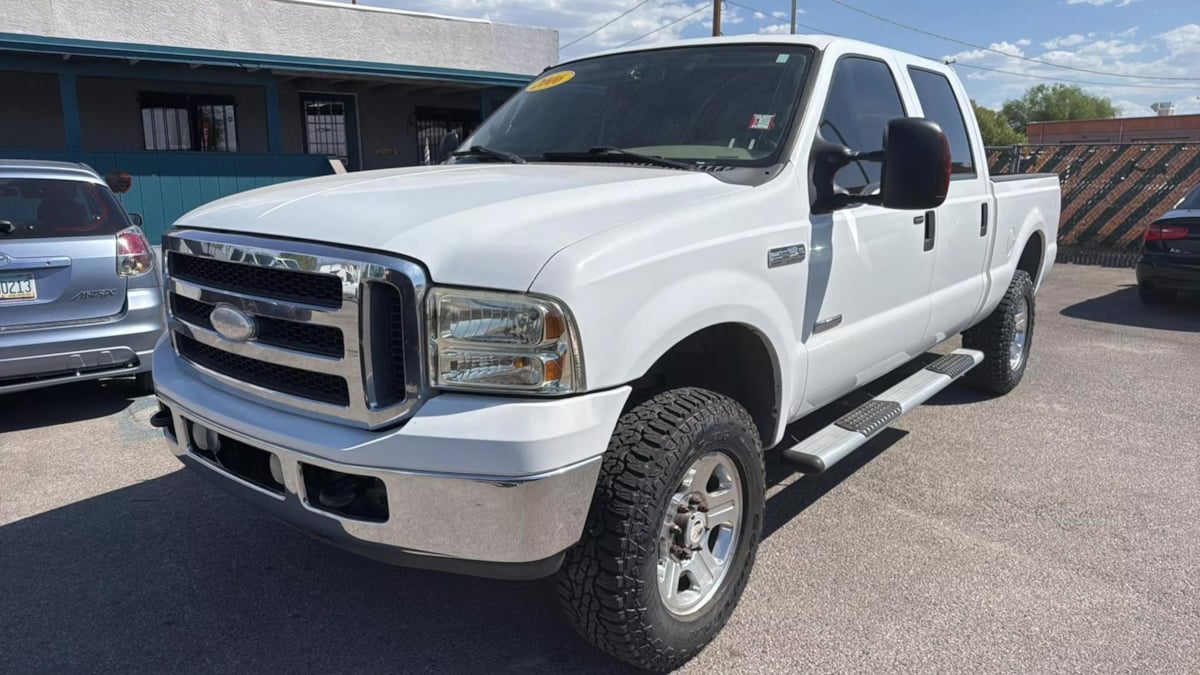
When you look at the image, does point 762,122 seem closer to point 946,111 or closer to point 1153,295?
point 946,111

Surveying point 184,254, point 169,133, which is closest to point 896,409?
point 184,254

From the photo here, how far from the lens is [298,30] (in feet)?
51.9

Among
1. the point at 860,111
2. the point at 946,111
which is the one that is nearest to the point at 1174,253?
the point at 946,111

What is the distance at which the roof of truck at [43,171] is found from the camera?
17.1 ft

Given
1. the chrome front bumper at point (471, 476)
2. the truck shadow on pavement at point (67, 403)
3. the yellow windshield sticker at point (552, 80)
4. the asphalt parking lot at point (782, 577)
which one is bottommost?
the asphalt parking lot at point (782, 577)

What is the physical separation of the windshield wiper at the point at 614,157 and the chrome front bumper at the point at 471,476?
119 centimetres

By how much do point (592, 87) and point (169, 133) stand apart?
13.6m

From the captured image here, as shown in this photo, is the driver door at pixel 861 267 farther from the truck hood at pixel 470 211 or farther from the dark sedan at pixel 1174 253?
the dark sedan at pixel 1174 253

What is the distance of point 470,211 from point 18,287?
12.7ft

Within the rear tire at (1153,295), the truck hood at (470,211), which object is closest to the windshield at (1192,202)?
the rear tire at (1153,295)

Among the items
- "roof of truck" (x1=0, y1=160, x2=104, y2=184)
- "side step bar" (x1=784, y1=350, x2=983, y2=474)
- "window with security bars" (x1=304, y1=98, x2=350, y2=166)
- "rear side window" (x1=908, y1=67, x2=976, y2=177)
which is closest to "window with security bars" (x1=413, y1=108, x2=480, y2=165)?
"window with security bars" (x1=304, y1=98, x2=350, y2=166)

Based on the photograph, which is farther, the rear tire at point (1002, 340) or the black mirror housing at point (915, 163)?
the rear tire at point (1002, 340)

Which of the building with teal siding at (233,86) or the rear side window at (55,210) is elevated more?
the building with teal siding at (233,86)

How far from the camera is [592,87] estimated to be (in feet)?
12.8
